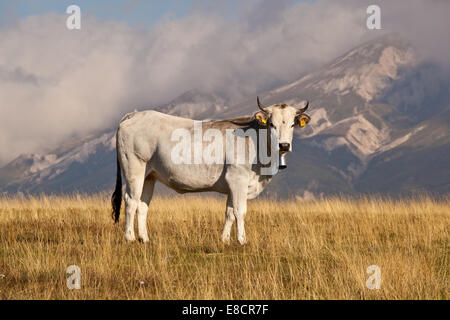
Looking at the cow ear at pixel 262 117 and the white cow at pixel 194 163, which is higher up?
the cow ear at pixel 262 117

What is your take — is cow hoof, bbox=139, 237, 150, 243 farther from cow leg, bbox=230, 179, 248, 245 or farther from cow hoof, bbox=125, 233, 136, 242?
cow leg, bbox=230, 179, 248, 245

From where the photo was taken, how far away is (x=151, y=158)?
13.8m

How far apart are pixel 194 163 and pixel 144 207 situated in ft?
5.26

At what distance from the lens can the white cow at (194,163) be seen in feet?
43.1

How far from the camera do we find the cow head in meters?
12.7

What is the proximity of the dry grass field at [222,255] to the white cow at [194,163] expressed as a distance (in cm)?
80

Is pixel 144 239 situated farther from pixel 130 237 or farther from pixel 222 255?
pixel 222 255

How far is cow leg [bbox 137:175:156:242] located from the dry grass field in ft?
1.30

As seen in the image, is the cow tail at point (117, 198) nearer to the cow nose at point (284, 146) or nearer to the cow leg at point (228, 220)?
the cow leg at point (228, 220)

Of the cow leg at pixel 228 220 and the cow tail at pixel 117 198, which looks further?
the cow tail at pixel 117 198

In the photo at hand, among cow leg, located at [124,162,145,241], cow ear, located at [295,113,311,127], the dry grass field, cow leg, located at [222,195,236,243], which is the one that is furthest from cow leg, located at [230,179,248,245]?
cow leg, located at [124,162,145,241]

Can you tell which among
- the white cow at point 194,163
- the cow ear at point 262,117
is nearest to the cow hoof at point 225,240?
the white cow at point 194,163
